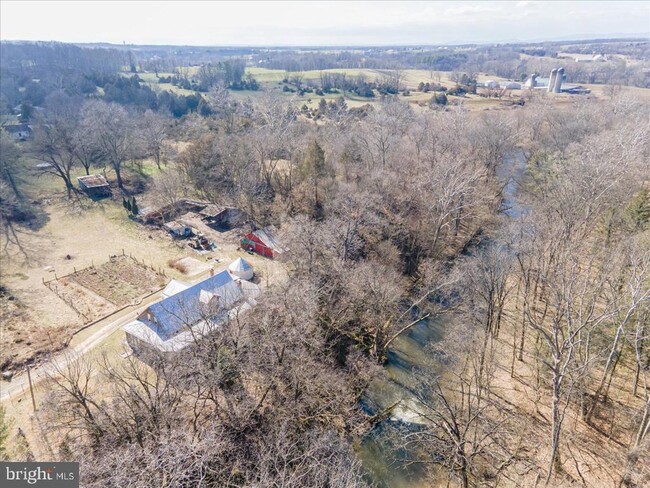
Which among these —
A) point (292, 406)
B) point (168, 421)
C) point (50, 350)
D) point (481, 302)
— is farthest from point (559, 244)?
point (50, 350)

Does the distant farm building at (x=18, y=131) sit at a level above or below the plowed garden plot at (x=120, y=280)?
above

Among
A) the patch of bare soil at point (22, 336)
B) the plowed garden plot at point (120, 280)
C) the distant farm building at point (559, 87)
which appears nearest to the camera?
the patch of bare soil at point (22, 336)

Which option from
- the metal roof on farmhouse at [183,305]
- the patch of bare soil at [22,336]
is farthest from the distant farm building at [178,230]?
the patch of bare soil at [22,336]

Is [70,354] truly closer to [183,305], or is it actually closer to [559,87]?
[183,305]

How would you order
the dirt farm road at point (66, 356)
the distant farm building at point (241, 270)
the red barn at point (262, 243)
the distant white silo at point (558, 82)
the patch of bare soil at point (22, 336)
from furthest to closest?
the distant white silo at point (558, 82)
the red barn at point (262, 243)
the distant farm building at point (241, 270)
the patch of bare soil at point (22, 336)
the dirt farm road at point (66, 356)

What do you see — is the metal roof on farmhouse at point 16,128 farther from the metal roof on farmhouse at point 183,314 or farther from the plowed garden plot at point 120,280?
the metal roof on farmhouse at point 183,314

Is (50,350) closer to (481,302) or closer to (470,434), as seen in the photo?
(470,434)
